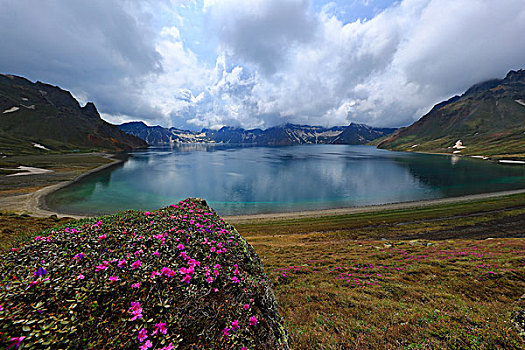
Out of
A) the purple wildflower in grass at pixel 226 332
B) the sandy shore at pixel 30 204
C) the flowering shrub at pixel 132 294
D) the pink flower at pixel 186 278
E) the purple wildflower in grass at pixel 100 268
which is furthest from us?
the sandy shore at pixel 30 204

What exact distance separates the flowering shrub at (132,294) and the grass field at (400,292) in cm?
304

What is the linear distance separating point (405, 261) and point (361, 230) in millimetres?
16301

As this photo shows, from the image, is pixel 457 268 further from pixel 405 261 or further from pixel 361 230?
pixel 361 230

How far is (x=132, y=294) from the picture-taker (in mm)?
6160

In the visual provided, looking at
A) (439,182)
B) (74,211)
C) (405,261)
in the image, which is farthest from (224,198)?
(439,182)

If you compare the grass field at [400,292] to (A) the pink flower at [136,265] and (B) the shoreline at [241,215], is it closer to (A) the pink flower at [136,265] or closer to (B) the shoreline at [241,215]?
(A) the pink flower at [136,265]

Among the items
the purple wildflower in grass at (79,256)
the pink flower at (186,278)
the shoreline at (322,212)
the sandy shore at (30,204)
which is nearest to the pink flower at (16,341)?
the purple wildflower in grass at (79,256)

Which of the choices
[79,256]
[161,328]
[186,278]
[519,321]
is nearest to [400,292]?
[519,321]

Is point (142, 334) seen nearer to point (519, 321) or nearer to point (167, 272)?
point (167, 272)

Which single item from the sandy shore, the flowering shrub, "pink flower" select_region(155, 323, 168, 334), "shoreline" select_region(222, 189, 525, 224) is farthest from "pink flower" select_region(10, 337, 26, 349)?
the sandy shore

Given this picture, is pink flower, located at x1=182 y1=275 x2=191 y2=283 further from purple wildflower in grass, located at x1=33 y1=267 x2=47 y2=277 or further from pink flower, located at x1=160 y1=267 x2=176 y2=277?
purple wildflower in grass, located at x1=33 y1=267 x2=47 y2=277

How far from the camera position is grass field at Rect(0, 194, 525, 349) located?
7407 millimetres

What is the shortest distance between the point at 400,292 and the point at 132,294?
46.9 feet

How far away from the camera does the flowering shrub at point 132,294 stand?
4961 mm
